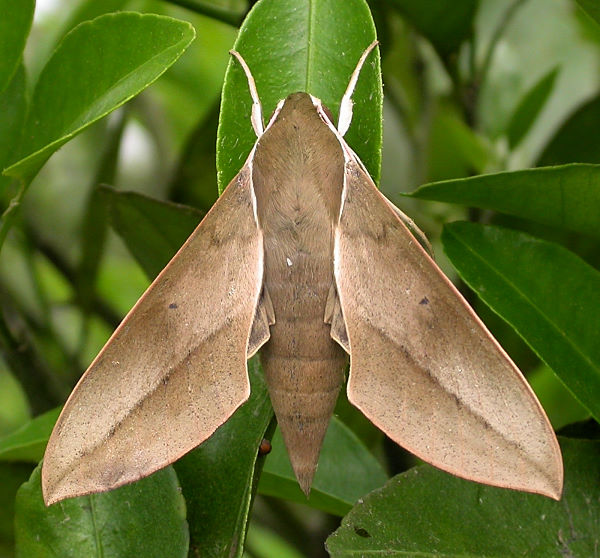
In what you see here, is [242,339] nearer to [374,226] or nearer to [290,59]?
[374,226]

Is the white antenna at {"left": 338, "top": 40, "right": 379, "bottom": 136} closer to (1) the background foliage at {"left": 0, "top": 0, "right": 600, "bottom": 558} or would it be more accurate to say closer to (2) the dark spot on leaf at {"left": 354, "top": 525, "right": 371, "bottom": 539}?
(1) the background foliage at {"left": 0, "top": 0, "right": 600, "bottom": 558}

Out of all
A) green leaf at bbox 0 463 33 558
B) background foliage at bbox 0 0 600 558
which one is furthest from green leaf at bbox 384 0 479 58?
green leaf at bbox 0 463 33 558

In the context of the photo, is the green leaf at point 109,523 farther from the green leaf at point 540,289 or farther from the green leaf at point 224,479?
the green leaf at point 540,289

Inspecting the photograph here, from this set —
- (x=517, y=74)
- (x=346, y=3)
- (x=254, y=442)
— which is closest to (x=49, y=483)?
(x=254, y=442)

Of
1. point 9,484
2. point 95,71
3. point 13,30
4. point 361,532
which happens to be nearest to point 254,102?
point 95,71

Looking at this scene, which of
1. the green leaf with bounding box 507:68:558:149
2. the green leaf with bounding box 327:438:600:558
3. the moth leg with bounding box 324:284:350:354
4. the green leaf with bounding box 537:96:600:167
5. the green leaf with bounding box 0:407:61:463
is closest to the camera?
the green leaf with bounding box 327:438:600:558

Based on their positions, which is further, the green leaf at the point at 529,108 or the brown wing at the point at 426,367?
the green leaf at the point at 529,108

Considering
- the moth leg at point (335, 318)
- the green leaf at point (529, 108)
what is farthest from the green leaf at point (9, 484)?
the green leaf at point (529, 108)
